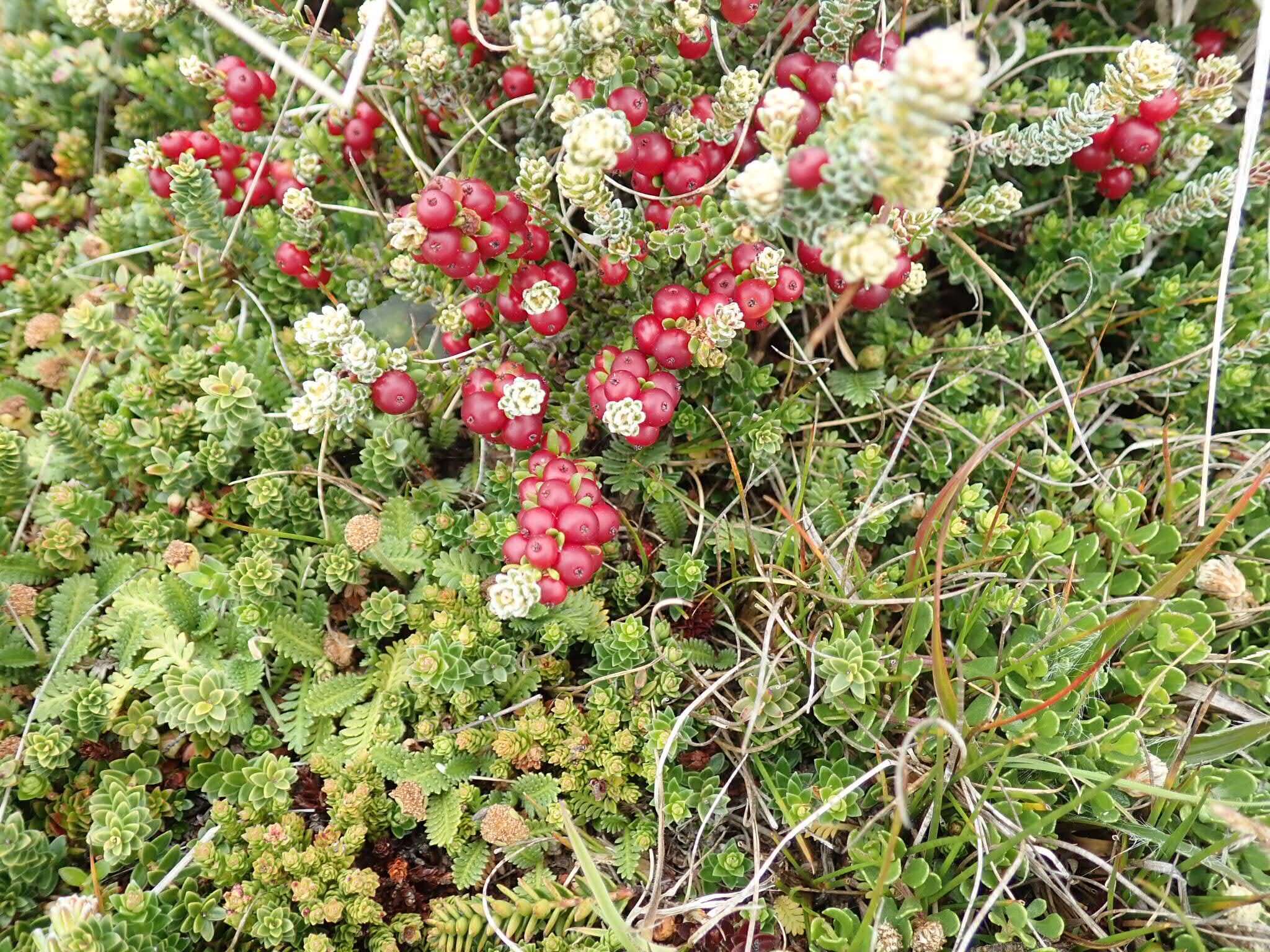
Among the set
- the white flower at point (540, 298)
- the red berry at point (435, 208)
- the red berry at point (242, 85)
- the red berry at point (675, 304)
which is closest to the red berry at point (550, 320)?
the white flower at point (540, 298)

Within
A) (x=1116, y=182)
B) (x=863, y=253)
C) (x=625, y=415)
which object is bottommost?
(x=625, y=415)

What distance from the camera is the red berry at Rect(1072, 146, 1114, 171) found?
11.3ft

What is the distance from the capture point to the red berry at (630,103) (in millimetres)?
2771

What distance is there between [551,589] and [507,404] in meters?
0.67

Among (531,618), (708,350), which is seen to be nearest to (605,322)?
(708,350)

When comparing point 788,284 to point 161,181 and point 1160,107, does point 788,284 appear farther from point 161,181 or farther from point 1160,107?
point 161,181

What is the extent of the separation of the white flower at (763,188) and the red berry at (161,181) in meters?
2.64

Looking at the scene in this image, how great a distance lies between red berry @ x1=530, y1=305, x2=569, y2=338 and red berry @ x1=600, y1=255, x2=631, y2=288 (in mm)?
191

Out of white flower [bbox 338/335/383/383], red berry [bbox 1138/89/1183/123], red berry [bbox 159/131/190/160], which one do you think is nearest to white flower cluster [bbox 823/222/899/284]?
white flower [bbox 338/335/383/383]

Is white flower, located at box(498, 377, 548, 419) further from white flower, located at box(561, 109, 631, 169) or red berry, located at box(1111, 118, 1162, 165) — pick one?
red berry, located at box(1111, 118, 1162, 165)

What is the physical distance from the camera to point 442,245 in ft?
8.84

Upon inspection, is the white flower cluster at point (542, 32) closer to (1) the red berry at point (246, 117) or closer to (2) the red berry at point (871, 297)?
(2) the red berry at point (871, 297)

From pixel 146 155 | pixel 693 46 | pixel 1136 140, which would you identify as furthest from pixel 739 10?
pixel 146 155

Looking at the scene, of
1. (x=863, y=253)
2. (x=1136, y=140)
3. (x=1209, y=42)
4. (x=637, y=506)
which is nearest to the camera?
(x=863, y=253)
